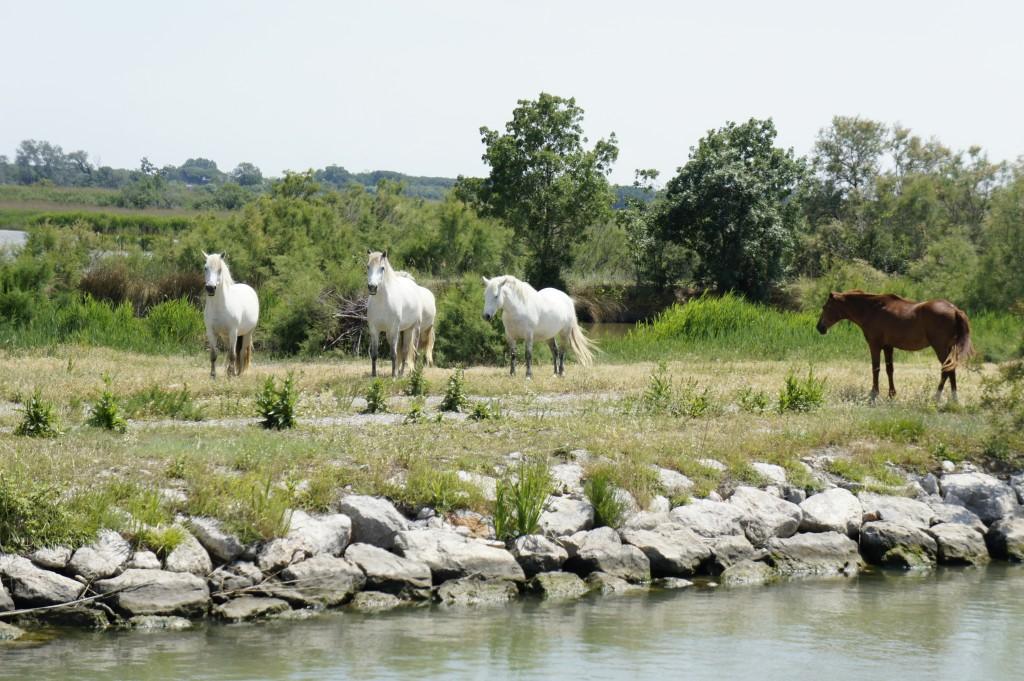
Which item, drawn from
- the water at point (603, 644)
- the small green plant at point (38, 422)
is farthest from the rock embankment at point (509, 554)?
the small green plant at point (38, 422)

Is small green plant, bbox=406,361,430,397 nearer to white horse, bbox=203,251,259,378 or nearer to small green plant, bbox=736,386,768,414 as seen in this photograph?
white horse, bbox=203,251,259,378

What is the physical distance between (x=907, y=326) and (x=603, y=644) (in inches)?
391

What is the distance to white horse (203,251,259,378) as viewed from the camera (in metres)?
19.2

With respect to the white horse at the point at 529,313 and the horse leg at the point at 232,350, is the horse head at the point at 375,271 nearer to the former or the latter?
the white horse at the point at 529,313

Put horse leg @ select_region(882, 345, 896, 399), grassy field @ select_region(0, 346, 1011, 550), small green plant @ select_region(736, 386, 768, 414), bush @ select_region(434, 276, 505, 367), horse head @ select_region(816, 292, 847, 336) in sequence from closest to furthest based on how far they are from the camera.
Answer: grassy field @ select_region(0, 346, 1011, 550) → small green plant @ select_region(736, 386, 768, 414) → horse leg @ select_region(882, 345, 896, 399) → horse head @ select_region(816, 292, 847, 336) → bush @ select_region(434, 276, 505, 367)

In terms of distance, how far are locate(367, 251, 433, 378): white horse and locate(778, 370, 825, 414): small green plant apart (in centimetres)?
621

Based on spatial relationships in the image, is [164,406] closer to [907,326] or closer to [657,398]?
[657,398]

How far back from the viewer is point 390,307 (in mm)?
19875

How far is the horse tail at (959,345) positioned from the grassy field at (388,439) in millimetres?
604

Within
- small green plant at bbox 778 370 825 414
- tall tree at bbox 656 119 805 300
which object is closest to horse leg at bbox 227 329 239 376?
small green plant at bbox 778 370 825 414

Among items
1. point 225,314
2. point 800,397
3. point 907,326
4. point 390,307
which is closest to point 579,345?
point 390,307

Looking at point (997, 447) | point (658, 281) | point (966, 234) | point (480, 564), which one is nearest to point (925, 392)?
point (997, 447)

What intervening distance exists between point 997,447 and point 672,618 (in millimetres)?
6423

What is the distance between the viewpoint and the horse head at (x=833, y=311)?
63.3 ft
